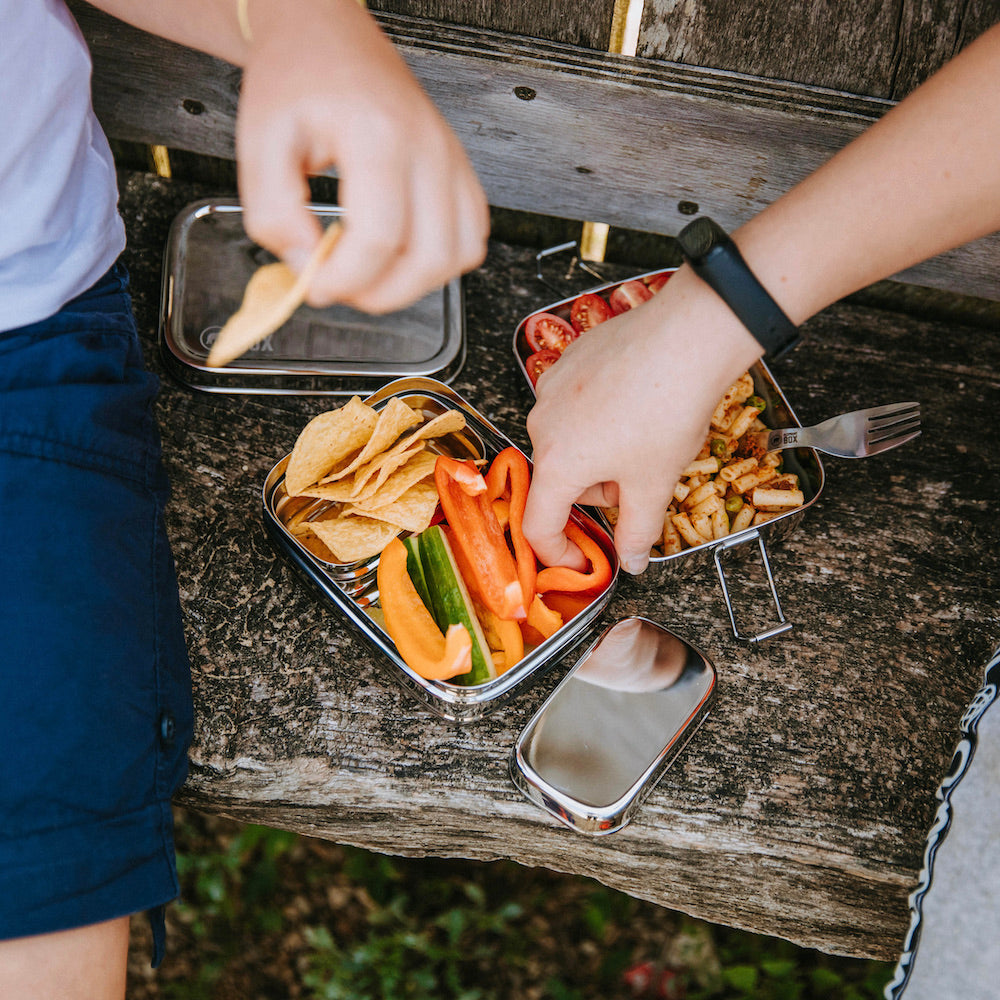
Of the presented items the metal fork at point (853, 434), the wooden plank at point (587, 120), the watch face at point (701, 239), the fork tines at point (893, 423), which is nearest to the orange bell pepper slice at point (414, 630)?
the watch face at point (701, 239)

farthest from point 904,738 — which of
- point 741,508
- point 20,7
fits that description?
point 20,7

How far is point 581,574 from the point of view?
1.07 meters

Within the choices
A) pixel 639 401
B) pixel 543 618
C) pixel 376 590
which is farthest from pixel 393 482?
pixel 639 401

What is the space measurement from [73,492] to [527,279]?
1.01 metres

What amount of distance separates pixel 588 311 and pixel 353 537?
568 mm

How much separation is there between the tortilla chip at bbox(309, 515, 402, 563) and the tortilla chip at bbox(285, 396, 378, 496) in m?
0.07

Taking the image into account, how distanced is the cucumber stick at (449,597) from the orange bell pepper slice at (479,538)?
2 centimetres

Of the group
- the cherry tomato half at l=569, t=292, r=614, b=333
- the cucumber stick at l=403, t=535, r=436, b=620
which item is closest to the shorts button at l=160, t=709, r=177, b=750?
the cucumber stick at l=403, t=535, r=436, b=620

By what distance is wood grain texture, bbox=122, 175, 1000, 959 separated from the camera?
3.67 ft

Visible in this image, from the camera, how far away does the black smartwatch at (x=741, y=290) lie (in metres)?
0.77

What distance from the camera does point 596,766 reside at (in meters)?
1.04

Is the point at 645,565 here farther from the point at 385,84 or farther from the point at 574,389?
the point at 385,84

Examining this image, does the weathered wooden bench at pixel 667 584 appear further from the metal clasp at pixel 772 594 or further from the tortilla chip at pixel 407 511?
the tortilla chip at pixel 407 511

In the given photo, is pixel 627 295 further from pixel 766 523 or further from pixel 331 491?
pixel 331 491
